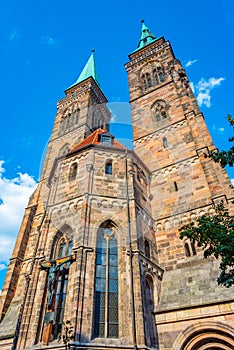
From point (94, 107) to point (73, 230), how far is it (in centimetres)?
2194

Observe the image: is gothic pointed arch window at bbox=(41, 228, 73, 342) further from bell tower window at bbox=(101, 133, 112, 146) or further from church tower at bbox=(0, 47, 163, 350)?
bell tower window at bbox=(101, 133, 112, 146)

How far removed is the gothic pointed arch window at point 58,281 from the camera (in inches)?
378

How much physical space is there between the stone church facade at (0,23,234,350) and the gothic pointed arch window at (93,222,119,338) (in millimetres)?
38

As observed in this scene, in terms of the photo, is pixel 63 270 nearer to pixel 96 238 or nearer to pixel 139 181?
pixel 96 238

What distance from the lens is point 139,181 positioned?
1581cm

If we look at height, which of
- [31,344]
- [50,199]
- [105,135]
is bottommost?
[31,344]

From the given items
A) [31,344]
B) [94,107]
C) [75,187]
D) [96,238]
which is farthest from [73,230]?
[94,107]

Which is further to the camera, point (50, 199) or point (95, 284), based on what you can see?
point (50, 199)

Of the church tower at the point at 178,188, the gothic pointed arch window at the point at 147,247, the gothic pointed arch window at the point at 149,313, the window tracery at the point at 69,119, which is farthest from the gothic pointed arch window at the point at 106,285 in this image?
the window tracery at the point at 69,119

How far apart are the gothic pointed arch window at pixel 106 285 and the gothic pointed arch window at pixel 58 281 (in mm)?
1316

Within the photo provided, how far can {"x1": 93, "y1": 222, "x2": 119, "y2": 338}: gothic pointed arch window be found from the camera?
366 inches

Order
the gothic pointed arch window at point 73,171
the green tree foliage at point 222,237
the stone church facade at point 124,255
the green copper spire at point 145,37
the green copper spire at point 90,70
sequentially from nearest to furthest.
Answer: the green tree foliage at point 222,237
the stone church facade at point 124,255
the gothic pointed arch window at point 73,171
the green copper spire at point 145,37
the green copper spire at point 90,70

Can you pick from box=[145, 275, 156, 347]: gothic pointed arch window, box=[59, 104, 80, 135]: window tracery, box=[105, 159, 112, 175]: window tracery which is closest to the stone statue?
box=[145, 275, 156, 347]: gothic pointed arch window

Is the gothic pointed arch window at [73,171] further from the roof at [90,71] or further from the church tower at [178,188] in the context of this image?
the roof at [90,71]
